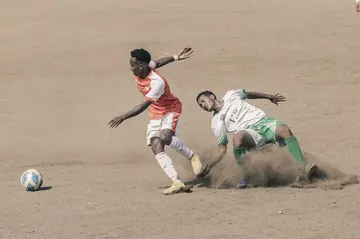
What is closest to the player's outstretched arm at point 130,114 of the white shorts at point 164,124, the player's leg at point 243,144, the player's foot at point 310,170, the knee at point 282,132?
the white shorts at point 164,124

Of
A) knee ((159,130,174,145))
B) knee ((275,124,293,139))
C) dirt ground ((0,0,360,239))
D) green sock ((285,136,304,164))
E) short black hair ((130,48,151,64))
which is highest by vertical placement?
short black hair ((130,48,151,64))

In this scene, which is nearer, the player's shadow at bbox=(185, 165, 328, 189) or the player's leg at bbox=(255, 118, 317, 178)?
the player's leg at bbox=(255, 118, 317, 178)

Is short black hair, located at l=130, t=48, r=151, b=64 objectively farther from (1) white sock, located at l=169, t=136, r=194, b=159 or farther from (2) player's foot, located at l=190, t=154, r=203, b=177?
(2) player's foot, located at l=190, t=154, r=203, b=177

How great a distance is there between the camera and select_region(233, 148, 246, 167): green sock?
413 inches

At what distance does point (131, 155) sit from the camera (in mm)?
13945

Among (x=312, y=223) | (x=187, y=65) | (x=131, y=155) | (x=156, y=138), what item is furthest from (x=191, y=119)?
(x=312, y=223)

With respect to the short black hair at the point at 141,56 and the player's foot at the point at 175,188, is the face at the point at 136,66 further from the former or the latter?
the player's foot at the point at 175,188

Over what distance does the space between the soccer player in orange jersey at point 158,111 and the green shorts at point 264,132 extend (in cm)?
99

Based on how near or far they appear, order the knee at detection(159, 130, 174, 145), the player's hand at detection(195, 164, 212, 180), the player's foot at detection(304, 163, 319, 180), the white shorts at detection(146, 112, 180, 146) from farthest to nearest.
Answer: the white shorts at detection(146, 112, 180, 146) → the knee at detection(159, 130, 174, 145) → the player's hand at detection(195, 164, 212, 180) → the player's foot at detection(304, 163, 319, 180)

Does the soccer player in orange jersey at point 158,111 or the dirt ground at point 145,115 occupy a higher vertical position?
the soccer player in orange jersey at point 158,111

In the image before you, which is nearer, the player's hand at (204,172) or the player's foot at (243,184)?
the player's foot at (243,184)

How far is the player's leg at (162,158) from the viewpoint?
10.4m

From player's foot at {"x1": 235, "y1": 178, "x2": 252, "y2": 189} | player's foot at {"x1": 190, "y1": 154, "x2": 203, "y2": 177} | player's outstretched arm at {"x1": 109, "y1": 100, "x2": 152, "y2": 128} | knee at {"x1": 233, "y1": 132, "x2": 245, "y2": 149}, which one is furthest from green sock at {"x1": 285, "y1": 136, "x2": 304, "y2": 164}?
player's outstretched arm at {"x1": 109, "y1": 100, "x2": 152, "y2": 128}

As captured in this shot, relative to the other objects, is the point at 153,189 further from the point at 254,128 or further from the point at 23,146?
the point at 23,146
